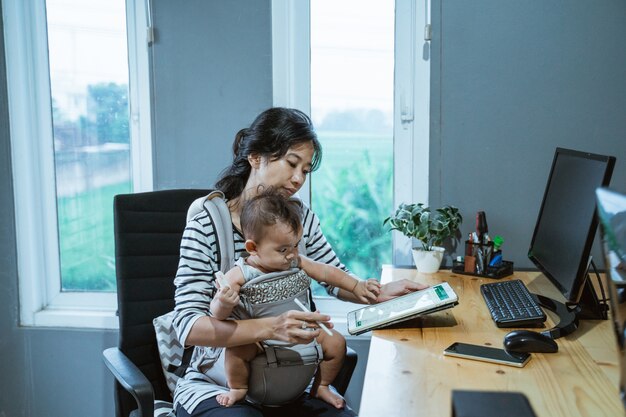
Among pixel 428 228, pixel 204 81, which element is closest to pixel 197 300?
pixel 428 228

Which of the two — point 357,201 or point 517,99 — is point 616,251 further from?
point 357,201

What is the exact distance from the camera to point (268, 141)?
1.78 meters

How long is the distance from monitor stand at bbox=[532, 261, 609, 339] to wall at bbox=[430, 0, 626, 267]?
0.62 metres

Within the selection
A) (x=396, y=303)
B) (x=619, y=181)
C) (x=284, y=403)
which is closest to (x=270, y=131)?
(x=396, y=303)

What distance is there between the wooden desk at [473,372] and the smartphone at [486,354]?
1cm

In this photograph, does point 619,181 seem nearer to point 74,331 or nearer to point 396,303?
point 396,303

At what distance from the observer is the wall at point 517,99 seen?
230 cm

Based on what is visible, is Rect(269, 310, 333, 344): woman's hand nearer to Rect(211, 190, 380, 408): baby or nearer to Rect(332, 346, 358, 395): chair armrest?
Rect(211, 190, 380, 408): baby

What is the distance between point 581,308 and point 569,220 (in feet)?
0.87

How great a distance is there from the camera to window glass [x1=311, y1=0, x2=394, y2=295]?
8.41 ft

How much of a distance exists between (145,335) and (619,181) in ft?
5.51

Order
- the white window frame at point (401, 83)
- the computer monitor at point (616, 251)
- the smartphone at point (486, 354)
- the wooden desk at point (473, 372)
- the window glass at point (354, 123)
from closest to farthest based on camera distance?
1. the computer monitor at point (616, 251)
2. the wooden desk at point (473, 372)
3. the smartphone at point (486, 354)
4. the white window frame at point (401, 83)
5. the window glass at point (354, 123)

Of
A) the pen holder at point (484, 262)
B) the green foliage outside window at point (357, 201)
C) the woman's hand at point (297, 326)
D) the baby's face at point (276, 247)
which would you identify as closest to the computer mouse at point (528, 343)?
the woman's hand at point (297, 326)

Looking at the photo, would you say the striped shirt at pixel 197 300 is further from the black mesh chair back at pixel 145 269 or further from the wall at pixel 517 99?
the wall at pixel 517 99
